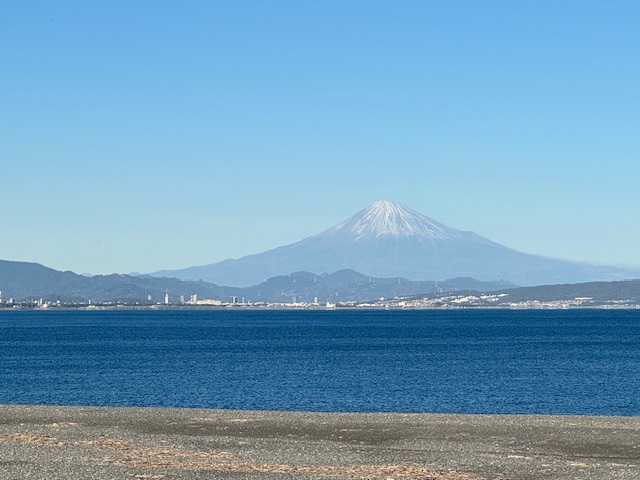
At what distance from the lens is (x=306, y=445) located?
86.5 feet

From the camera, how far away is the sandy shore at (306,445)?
867 inches

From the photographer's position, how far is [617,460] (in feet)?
78.5

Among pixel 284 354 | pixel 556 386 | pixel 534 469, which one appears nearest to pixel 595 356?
pixel 284 354

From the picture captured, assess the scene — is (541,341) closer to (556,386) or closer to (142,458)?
(556,386)

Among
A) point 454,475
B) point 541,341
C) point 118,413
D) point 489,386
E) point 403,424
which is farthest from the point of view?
point 541,341

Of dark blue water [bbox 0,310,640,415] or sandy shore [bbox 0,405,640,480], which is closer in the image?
sandy shore [bbox 0,405,640,480]

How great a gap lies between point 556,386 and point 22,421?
41.1m

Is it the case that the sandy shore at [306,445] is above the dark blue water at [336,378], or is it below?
above

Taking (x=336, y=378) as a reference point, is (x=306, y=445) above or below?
above

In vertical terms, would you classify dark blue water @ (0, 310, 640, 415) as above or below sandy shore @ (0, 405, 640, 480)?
below

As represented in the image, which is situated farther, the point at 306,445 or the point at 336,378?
the point at 336,378

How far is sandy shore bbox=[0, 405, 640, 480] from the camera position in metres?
22.0

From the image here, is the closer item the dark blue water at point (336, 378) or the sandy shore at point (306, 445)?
the sandy shore at point (306, 445)

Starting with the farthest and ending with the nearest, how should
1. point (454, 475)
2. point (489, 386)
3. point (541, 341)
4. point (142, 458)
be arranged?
point (541, 341) < point (489, 386) < point (142, 458) < point (454, 475)
